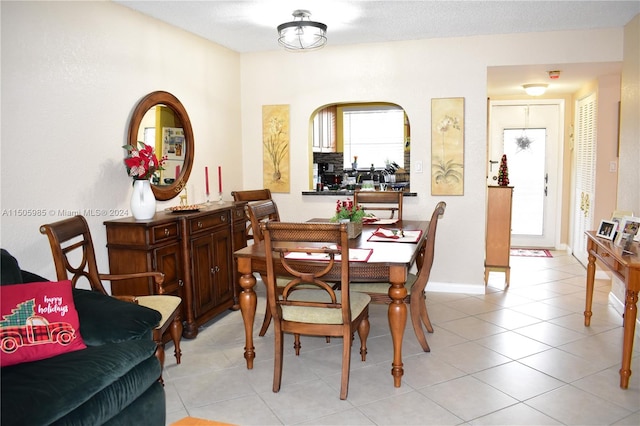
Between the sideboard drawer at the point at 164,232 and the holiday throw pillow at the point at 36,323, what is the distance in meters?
0.99

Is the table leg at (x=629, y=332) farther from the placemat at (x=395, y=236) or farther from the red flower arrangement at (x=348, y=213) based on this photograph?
the red flower arrangement at (x=348, y=213)

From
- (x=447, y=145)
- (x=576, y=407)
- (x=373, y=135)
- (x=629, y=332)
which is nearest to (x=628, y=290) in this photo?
(x=629, y=332)

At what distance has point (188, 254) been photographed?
3.63 m

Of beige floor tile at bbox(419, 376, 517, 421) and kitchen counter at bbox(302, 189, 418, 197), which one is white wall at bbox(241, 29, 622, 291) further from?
beige floor tile at bbox(419, 376, 517, 421)

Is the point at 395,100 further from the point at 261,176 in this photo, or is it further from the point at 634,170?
the point at 634,170

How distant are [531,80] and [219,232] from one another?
3792mm

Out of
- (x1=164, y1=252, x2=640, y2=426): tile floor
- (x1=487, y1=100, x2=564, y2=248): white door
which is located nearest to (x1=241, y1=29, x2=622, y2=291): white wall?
(x1=164, y1=252, x2=640, y2=426): tile floor

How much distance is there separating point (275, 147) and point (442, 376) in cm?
305

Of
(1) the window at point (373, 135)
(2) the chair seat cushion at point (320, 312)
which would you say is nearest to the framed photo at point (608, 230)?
(2) the chair seat cushion at point (320, 312)

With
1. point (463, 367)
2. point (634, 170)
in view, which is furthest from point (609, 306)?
point (463, 367)

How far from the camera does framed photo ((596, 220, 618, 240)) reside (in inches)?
135

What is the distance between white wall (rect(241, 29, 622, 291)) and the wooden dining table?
5.46ft

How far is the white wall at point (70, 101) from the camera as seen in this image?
2801 mm

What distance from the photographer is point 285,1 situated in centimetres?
359
